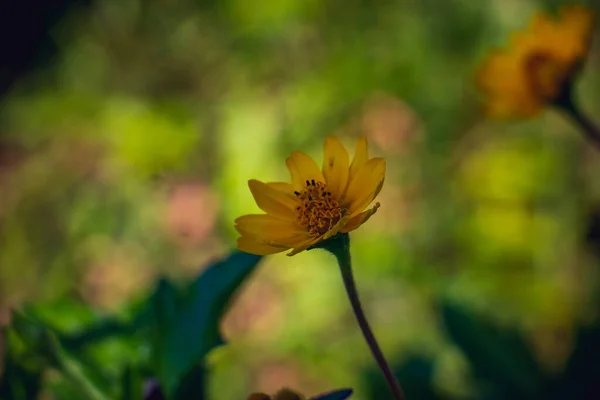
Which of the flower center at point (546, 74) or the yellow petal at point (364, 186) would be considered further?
the flower center at point (546, 74)

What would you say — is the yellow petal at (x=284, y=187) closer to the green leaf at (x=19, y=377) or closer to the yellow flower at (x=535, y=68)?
the green leaf at (x=19, y=377)

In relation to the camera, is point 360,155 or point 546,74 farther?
point 546,74

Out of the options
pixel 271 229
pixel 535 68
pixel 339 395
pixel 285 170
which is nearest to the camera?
pixel 339 395

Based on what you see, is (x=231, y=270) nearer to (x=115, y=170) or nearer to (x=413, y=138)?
(x=413, y=138)

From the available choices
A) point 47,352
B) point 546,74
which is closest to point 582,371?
point 546,74

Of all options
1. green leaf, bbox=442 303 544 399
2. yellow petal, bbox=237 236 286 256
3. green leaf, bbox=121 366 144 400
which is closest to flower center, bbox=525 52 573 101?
green leaf, bbox=442 303 544 399

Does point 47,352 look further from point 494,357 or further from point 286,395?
point 494,357

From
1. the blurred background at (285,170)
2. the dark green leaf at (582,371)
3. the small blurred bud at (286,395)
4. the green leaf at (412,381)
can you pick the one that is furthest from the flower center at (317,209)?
the blurred background at (285,170)
